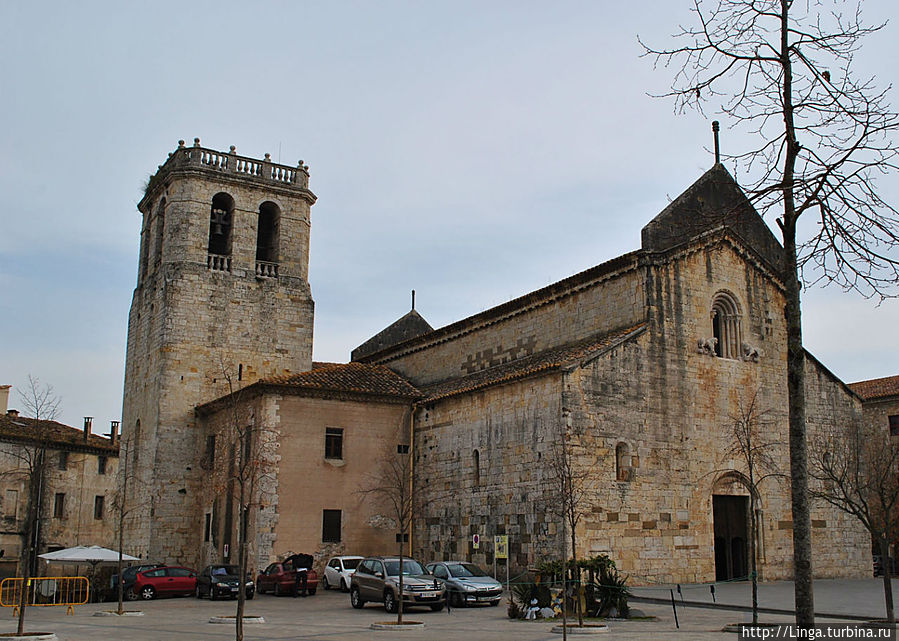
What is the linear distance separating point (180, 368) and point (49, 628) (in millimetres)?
17881

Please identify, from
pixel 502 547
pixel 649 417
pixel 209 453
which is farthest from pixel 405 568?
pixel 209 453

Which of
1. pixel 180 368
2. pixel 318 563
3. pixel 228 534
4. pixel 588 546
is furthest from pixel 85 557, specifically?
pixel 588 546

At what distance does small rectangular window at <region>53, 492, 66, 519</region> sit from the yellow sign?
34.7 m

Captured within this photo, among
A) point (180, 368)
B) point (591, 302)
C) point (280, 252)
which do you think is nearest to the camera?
point (591, 302)

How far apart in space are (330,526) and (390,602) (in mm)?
9573

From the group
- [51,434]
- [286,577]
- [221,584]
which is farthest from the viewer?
[51,434]

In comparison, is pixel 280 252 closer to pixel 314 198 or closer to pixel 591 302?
pixel 314 198

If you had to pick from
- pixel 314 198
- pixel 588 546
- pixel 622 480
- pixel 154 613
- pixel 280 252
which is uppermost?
pixel 314 198

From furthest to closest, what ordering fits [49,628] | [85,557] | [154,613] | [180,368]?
[180,368], [85,557], [154,613], [49,628]

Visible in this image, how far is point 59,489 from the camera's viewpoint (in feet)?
168

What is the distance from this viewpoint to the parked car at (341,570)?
92.6 ft

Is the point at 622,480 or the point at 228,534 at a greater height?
the point at 622,480

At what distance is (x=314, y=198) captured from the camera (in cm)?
4031

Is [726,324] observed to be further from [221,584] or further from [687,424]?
[221,584]
